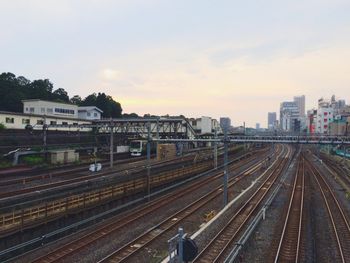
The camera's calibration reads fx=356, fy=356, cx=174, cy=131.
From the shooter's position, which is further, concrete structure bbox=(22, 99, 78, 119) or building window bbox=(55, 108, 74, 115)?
building window bbox=(55, 108, 74, 115)

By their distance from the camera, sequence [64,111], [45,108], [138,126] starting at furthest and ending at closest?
[64,111] < [45,108] < [138,126]

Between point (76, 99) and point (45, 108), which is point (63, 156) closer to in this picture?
point (45, 108)

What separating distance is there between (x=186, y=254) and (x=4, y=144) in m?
46.6

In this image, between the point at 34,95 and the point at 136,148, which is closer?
the point at 136,148

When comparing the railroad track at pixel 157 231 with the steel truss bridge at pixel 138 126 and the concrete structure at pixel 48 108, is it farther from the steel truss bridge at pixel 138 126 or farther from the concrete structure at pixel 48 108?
the concrete structure at pixel 48 108

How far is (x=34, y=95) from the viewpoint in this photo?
9188 centimetres

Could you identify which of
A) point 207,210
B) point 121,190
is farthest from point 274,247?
point 121,190

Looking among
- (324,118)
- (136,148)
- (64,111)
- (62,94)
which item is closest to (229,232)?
(136,148)

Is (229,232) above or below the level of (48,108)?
below

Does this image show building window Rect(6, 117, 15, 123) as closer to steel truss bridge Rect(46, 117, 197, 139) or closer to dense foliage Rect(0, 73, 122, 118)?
steel truss bridge Rect(46, 117, 197, 139)

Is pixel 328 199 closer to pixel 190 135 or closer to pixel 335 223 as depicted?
pixel 335 223

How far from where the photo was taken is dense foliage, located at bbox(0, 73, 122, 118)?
267 ft

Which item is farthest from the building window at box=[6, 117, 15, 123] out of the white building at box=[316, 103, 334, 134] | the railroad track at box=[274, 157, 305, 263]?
the white building at box=[316, 103, 334, 134]

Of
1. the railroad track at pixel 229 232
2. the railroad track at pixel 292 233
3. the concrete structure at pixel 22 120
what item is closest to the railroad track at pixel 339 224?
the railroad track at pixel 292 233
